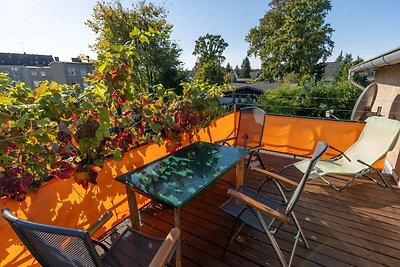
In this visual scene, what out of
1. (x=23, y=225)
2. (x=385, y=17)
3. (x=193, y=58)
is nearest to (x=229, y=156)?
(x=23, y=225)

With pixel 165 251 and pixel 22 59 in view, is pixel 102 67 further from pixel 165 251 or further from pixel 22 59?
pixel 22 59

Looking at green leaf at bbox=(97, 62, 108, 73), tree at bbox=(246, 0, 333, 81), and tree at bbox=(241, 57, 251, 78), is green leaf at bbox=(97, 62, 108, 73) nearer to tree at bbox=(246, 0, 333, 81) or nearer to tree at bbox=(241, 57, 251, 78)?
tree at bbox=(246, 0, 333, 81)

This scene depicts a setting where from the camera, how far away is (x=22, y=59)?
117 ft

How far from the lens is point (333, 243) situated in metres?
1.94

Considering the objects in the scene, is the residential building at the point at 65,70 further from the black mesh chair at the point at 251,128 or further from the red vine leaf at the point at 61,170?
the red vine leaf at the point at 61,170

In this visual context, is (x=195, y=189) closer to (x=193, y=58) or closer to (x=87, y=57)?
(x=87, y=57)

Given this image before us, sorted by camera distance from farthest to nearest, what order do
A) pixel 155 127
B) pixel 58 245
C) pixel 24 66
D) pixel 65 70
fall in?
1. pixel 24 66
2. pixel 65 70
3. pixel 155 127
4. pixel 58 245

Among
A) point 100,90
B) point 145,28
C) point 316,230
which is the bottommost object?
point 316,230

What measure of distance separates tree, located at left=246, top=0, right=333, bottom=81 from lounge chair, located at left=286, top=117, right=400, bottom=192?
17671mm

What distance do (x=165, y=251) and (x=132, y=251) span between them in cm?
41

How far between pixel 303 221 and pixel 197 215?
120cm

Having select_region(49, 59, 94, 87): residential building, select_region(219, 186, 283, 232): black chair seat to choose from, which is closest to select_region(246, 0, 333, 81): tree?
select_region(219, 186, 283, 232): black chair seat

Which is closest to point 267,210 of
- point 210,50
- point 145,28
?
point 145,28

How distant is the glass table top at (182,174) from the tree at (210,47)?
3124 cm
